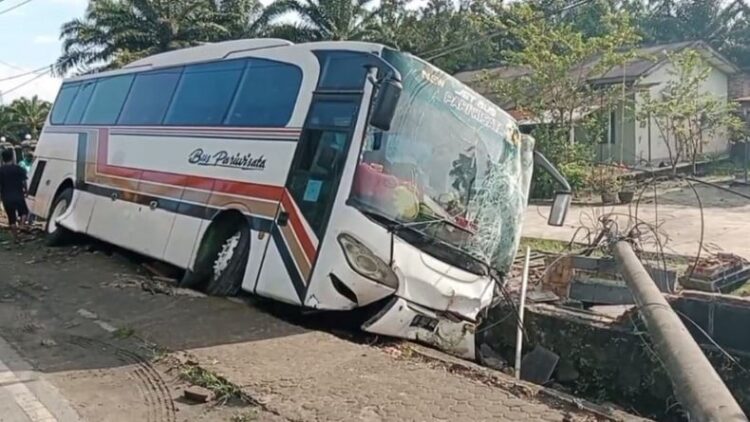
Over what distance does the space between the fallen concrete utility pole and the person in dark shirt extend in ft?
38.1

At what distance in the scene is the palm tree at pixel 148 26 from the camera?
33875 millimetres

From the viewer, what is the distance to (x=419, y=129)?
6.64m

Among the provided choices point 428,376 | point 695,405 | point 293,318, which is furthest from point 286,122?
point 695,405

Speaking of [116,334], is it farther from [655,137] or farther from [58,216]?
[655,137]

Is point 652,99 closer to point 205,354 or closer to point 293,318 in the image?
point 293,318

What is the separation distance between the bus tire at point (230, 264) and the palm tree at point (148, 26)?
27.0 meters

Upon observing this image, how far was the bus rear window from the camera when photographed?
13.7m

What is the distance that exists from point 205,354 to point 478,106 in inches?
142

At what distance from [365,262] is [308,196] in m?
0.97

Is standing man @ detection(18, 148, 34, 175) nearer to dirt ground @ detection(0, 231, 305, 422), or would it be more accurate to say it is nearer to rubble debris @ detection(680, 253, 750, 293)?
dirt ground @ detection(0, 231, 305, 422)

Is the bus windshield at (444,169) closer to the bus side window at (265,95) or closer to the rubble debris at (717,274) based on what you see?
the bus side window at (265,95)

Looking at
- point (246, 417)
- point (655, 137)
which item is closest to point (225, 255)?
point (246, 417)

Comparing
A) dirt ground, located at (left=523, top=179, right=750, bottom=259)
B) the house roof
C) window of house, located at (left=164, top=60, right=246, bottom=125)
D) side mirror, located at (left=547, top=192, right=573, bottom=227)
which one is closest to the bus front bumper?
side mirror, located at (left=547, top=192, right=573, bottom=227)

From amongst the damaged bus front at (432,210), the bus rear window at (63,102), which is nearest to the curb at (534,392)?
the damaged bus front at (432,210)
